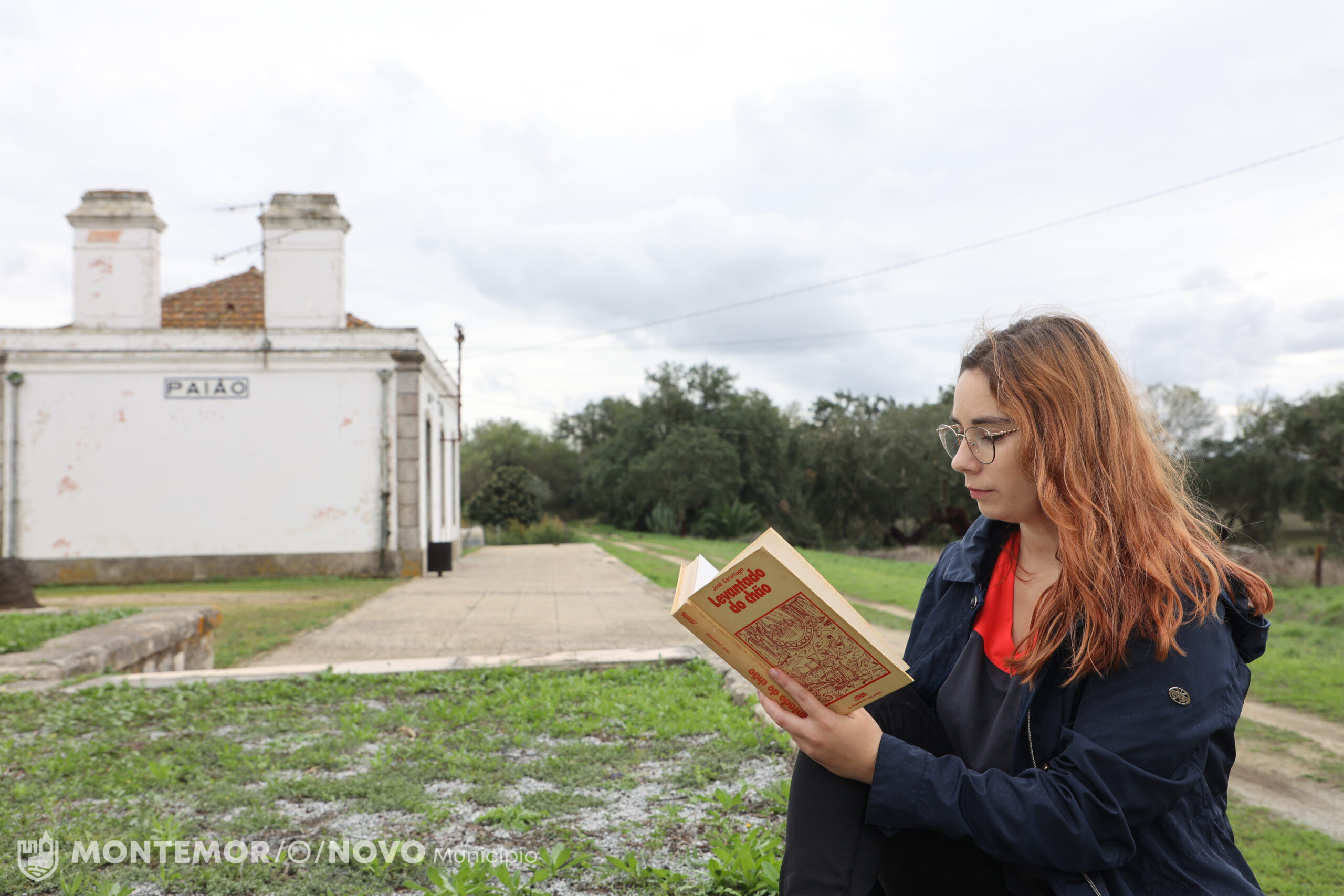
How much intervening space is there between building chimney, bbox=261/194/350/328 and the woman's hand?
1462 cm

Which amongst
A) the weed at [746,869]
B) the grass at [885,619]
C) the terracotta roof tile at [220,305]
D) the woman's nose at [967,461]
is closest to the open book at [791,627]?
the woman's nose at [967,461]

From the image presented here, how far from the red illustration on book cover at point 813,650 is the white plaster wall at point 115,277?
15.8 metres

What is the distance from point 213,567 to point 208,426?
231cm

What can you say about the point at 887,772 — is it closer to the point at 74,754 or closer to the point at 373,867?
the point at 373,867

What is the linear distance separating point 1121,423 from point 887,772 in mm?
736

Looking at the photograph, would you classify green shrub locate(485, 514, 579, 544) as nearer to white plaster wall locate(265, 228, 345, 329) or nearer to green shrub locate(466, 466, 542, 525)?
green shrub locate(466, 466, 542, 525)

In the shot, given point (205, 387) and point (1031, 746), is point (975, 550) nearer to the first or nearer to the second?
point (1031, 746)

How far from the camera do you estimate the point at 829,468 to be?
116 feet

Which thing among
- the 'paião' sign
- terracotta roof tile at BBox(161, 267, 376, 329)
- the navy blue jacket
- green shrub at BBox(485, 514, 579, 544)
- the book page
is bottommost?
green shrub at BBox(485, 514, 579, 544)

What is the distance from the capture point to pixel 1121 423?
154cm

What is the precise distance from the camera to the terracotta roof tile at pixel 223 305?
15.5 meters

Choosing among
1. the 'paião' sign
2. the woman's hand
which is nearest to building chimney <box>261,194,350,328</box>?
the 'paião' sign

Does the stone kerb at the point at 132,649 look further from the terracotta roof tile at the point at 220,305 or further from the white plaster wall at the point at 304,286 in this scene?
the terracotta roof tile at the point at 220,305

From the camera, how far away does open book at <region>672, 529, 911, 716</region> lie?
54.7 inches
